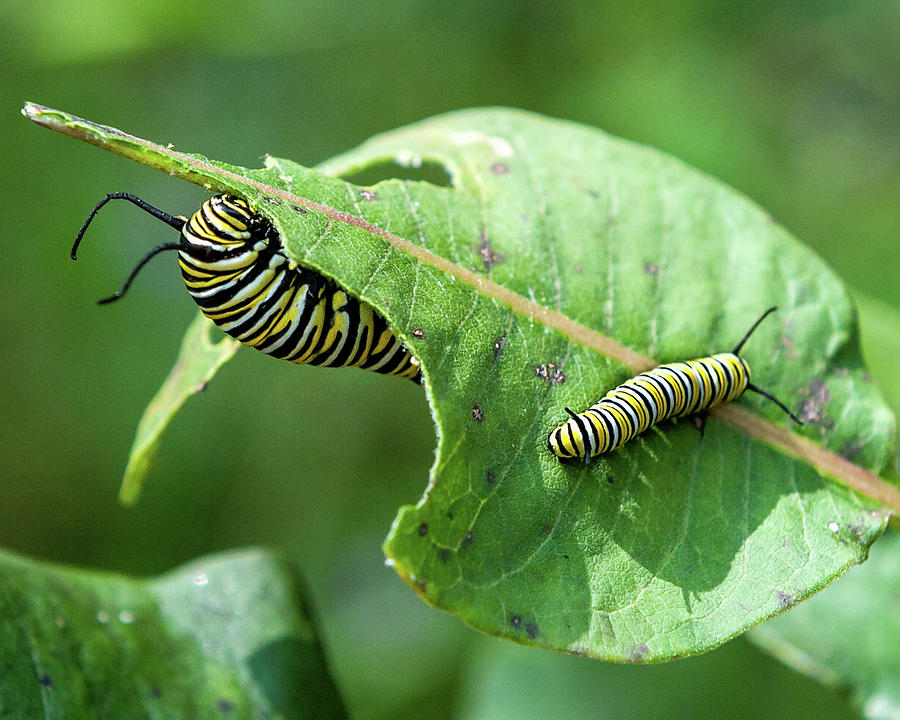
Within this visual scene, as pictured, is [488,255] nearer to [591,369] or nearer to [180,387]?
[591,369]

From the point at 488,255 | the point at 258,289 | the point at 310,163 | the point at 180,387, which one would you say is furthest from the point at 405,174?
the point at 258,289

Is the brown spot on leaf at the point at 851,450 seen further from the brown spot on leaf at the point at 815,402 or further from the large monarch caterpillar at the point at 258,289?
the large monarch caterpillar at the point at 258,289

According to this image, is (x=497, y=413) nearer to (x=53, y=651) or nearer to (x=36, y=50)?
(x=53, y=651)

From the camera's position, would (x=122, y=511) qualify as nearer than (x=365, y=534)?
Yes

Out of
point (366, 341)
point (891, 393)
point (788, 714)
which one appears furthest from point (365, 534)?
point (366, 341)

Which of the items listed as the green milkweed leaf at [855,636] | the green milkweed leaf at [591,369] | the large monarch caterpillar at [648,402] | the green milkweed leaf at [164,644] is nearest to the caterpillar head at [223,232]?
the green milkweed leaf at [591,369]
